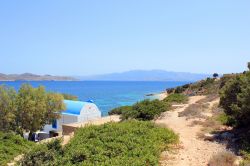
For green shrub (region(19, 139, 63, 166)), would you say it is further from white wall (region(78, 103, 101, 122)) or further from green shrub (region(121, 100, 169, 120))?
white wall (region(78, 103, 101, 122))

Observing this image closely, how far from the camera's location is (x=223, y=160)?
12.1 metres

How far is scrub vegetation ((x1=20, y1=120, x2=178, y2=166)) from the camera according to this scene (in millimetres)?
12359

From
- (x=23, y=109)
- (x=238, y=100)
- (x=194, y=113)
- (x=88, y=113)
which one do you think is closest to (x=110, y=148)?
(x=238, y=100)

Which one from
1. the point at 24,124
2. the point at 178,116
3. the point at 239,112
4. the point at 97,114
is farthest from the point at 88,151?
the point at 97,114

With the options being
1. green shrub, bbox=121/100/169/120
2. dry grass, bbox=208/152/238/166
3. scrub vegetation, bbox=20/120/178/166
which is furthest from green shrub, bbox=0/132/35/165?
dry grass, bbox=208/152/238/166

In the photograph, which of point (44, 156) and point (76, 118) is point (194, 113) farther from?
point (76, 118)


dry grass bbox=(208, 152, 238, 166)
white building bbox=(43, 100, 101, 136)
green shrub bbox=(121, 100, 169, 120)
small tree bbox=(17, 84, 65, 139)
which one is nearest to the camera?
dry grass bbox=(208, 152, 238, 166)

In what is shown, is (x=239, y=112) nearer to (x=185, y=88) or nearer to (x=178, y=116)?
(x=178, y=116)

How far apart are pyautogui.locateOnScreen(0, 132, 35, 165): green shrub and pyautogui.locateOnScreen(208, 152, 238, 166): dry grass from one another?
982 centimetres

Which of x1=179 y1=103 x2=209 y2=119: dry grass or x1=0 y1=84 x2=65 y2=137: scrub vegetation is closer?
x1=179 y1=103 x2=209 y2=119: dry grass

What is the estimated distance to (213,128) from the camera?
58.2ft

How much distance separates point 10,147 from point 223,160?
1193cm

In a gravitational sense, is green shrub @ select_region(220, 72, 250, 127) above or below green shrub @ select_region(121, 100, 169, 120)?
above

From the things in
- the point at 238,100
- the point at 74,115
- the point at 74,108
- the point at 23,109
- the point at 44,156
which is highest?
the point at 238,100
